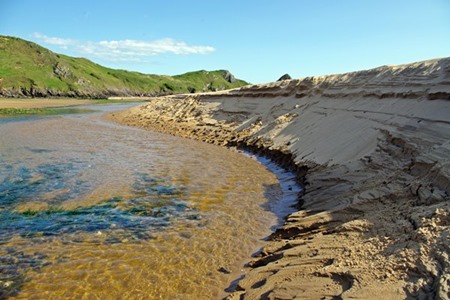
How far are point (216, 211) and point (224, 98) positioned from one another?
20.3 metres

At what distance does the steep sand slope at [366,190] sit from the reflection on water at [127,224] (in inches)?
34.8

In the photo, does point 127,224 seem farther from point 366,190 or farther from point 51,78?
point 51,78

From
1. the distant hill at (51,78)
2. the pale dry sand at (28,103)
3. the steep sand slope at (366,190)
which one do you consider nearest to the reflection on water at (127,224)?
the steep sand slope at (366,190)

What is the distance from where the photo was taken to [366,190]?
272 inches

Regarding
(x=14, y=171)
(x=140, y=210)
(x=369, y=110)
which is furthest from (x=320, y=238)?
(x=14, y=171)

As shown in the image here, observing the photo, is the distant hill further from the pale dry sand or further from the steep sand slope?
the steep sand slope

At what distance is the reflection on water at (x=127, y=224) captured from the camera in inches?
209

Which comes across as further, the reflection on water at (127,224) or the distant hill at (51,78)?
the distant hill at (51,78)

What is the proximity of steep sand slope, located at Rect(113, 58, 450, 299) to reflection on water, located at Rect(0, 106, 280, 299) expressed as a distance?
885 millimetres

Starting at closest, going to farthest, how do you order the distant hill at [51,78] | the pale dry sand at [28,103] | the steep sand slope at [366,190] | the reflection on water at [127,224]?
1. the steep sand slope at [366,190]
2. the reflection on water at [127,224]
3. the pale dry sand at [28,103]
4. the distant hill at [51,78]

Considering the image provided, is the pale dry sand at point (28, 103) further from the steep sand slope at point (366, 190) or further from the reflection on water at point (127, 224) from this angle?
the steep sand slope at point (366, 190)

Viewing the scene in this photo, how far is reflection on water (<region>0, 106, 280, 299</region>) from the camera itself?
5.31 meters

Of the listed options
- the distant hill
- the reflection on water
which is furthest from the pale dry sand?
the reflection on water

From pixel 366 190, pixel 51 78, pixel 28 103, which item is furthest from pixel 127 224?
pixel 51 78
